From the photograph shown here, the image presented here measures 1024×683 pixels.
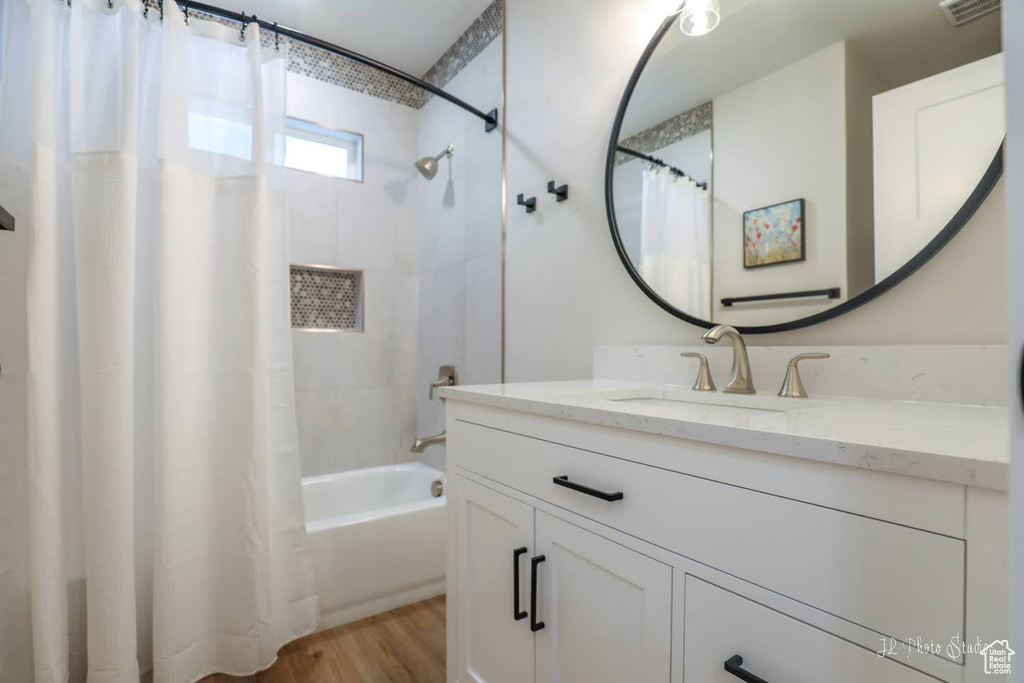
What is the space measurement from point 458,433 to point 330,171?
1920mm

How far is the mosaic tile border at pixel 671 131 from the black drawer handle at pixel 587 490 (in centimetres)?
97

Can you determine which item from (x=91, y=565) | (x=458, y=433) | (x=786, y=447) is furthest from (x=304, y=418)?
(x=786, y=447)

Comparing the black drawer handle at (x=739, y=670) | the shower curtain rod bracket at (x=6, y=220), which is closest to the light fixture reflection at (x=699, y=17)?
the black drawer handle at (x=739, y=670)

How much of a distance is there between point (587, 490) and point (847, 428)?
37 centimetres

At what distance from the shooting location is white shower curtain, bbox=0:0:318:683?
3.97 feet

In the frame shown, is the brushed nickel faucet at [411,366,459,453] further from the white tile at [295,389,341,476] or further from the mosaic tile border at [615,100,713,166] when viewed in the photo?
the mosaic tile border at [615,100,713,166]

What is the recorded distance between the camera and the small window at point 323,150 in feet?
7.82

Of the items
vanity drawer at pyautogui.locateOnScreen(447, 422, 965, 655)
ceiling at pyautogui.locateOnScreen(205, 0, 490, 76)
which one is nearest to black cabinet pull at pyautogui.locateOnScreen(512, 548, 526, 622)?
vanity drawer at pyautogui.locateOnScreen(447, 422, 965, 655)

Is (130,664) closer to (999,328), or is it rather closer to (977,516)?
(977,516)

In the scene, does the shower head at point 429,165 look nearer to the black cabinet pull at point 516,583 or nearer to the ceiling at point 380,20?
the ceiling at point 380,20

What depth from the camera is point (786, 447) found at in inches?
21.6

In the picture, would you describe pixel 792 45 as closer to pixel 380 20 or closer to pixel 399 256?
pixel 380 20

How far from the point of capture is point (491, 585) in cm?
103

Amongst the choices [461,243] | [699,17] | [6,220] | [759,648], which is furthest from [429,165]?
[759,648]
